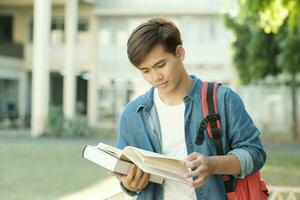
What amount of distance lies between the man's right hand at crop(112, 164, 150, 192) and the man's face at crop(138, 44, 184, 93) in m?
0.31

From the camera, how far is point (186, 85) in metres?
2.18

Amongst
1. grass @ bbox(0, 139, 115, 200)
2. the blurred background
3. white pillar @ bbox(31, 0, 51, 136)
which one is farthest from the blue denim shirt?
white pillar @ bbox(31, 0, 51, 136)

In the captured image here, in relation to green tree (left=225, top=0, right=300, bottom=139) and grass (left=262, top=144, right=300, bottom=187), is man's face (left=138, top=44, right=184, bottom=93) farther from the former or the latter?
green tree (left=225, top=0, right=300, bottom=139)

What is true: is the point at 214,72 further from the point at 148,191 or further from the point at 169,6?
the point at 148,191

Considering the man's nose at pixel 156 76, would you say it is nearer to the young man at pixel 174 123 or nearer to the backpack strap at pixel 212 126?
the young man at pixel 174 123

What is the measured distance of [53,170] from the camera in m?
12.5

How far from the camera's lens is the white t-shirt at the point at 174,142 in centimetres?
210

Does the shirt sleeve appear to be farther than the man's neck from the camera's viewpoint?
No

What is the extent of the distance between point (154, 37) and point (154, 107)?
0.28 m

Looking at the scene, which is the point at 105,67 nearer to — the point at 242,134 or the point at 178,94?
the point at 178,94

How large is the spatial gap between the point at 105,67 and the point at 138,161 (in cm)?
2980

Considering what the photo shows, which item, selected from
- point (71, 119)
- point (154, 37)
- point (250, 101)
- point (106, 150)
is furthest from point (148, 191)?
point (250, 101)

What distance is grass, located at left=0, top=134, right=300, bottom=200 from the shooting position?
966cm

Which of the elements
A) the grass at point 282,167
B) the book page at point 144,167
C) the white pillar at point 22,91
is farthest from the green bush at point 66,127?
the book page at point 144,167
